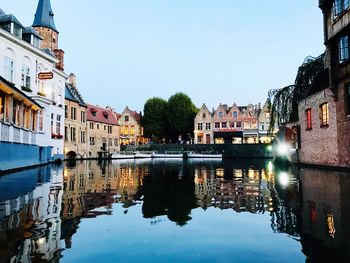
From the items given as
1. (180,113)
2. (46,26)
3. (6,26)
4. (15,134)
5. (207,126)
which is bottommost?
(15,134)

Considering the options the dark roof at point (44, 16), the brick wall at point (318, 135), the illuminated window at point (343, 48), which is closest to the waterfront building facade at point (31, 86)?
the dark roof at point (44, 16)

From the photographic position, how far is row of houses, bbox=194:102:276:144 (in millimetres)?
66625

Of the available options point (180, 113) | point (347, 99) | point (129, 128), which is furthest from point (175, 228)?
point (129, 128)

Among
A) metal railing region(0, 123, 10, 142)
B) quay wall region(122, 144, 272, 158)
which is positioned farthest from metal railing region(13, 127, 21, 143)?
quay wall region(122, 144, 272, 158)

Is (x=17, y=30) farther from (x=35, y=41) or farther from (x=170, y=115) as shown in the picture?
(x=170, y=115)

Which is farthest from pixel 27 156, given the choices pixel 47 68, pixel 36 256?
pixel 36 256

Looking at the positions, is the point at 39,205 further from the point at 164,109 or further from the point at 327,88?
the point at 164,109

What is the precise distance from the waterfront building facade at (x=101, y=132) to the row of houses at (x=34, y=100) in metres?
2.76

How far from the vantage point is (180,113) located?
230 ft

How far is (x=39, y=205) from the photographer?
7.43 meters

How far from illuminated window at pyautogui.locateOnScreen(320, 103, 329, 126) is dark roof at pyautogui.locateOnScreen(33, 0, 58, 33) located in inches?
1405

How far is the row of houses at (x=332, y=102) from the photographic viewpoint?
18.0 meters

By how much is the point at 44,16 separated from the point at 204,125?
40985 mm

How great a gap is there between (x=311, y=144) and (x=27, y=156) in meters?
20.9
